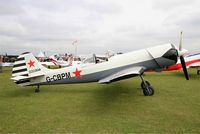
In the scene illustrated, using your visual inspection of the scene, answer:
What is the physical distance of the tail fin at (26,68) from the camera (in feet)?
30.7

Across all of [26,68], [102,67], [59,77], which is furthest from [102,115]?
[26,68]

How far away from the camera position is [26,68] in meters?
9.45

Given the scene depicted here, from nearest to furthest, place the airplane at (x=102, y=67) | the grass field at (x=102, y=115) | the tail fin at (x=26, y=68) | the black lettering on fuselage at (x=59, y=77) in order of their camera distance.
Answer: the grass field at (x=102, y=115), the airplane at (x=102, y=67), the black lettering on fuselage at (x=59, y=77), the tail fin at (x=26, y=68)

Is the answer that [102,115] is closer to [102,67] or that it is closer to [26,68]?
[102,67]

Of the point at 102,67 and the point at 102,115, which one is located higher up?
the point at 102,67

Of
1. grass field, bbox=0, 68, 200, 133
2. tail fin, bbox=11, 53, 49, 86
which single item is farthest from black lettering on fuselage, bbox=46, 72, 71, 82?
grass field, bbox=0, 68, 200, 133

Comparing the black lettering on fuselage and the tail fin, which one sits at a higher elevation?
the tail fin

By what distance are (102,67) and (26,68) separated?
4.05 metres

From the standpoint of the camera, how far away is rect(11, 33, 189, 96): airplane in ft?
28.6

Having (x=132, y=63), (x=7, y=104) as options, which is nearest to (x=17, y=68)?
(x=7, y=104)

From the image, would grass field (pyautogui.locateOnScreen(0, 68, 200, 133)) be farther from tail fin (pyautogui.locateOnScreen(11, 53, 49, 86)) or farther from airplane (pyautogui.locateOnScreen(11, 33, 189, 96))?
tail fin (pyautogui.locateOnScreen(11, 53, 49, 86))

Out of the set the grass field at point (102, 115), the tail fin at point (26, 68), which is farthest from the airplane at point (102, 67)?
the grass field at point (102, 115)

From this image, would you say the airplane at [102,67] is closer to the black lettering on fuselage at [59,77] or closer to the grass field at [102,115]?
the black lettering on fuselage at [59,77]

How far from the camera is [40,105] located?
278 inches
